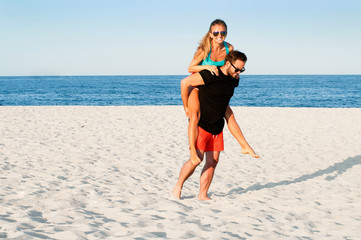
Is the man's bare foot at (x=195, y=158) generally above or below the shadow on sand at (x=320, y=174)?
above

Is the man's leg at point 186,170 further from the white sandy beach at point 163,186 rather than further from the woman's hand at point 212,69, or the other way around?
the woman's hand at point 212,69

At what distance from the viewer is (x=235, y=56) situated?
3678 mm

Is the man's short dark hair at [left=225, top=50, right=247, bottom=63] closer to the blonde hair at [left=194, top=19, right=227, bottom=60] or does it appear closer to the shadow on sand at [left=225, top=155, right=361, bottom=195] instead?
the blonde hair at [left=194, top=19, right=227, bottom=60]

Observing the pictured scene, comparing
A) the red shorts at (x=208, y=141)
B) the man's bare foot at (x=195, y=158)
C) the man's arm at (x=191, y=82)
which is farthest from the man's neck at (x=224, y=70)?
the man's bare foot at (x=195, y=158)

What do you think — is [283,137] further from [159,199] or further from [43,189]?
[43,189]

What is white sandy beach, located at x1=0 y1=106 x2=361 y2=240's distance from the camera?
332cm

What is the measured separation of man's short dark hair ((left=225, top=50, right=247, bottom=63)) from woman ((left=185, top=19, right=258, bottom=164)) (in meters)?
0.13

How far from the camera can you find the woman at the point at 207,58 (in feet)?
12.1

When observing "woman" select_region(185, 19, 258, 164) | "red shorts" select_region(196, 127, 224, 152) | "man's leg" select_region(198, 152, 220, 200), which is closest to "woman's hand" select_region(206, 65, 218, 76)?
"woman" select_region(185, 19, 258, 164)

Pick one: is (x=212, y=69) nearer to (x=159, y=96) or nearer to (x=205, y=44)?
(x=205, y=44)

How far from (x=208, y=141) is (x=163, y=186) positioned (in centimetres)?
144

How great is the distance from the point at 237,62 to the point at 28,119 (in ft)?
34.7

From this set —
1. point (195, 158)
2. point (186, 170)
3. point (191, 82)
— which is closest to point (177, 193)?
point (186, 170)

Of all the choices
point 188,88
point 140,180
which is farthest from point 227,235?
point 140,180
